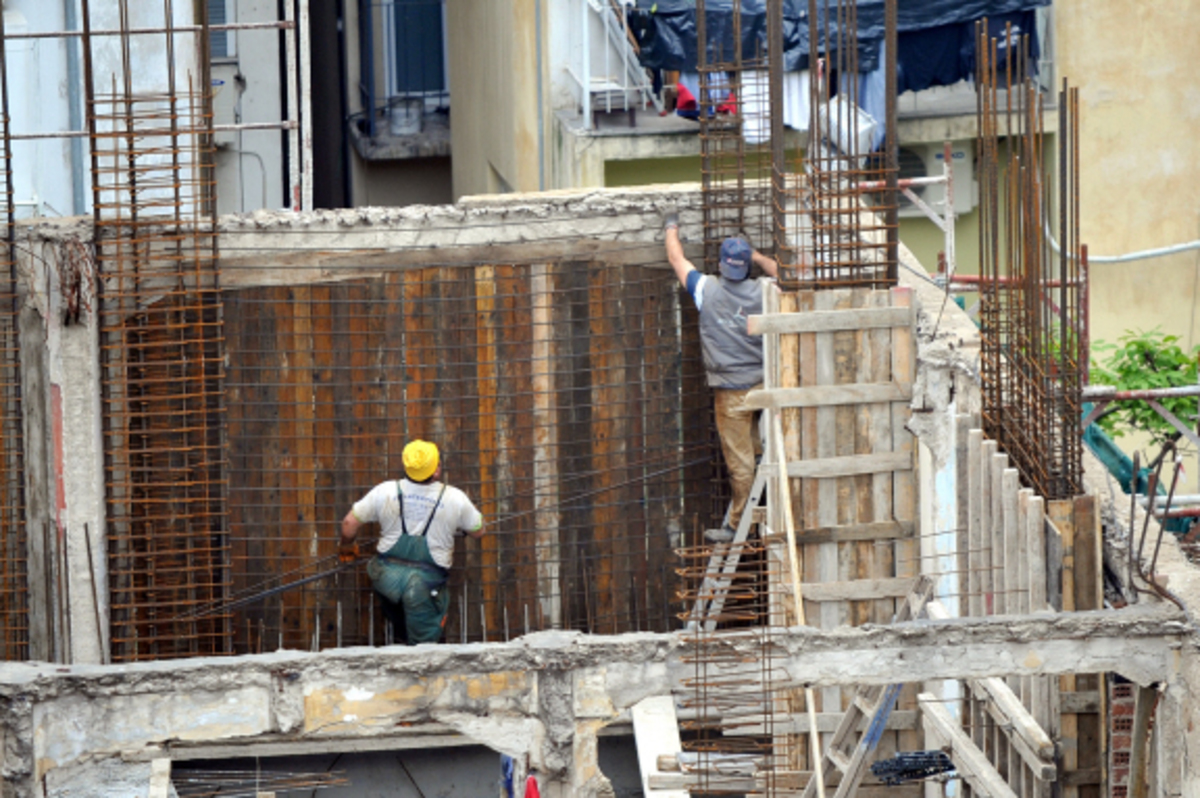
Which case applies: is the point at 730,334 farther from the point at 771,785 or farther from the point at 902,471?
the point at 771,785

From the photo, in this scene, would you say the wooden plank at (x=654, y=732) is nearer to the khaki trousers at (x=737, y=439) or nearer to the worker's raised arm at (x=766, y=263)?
the khaki trousers at (x=737, y=439)

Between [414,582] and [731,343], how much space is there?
2640 millimetres

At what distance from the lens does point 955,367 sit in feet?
A: 33.0

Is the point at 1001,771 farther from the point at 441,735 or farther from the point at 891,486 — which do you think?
the point at 441,735

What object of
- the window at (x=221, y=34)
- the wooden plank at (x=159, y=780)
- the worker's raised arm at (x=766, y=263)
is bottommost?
the wooden plank at (x=159, y=780)

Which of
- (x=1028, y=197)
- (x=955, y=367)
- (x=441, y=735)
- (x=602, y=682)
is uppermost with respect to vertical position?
(x=1028, y=197)

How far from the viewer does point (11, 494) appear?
12.6 m

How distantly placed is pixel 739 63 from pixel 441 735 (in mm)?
5165

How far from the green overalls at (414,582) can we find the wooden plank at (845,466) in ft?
8.96

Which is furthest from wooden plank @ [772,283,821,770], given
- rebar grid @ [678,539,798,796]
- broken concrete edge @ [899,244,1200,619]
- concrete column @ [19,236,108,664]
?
concrete column @ [19,236,108,664]

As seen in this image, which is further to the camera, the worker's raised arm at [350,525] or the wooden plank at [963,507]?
Answer: the worker's raised arm at [350,525]

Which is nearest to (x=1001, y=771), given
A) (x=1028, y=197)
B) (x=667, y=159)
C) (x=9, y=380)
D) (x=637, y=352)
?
(x=1028, y=197)

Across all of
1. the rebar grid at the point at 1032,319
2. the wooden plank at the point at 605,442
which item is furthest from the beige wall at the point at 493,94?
the rebar grid at the point at 1032,319

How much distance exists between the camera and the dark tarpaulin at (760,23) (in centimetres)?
1862
